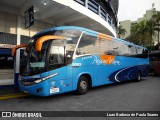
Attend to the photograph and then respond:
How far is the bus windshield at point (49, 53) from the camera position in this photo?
7.08 m

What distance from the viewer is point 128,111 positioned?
19.4 ft

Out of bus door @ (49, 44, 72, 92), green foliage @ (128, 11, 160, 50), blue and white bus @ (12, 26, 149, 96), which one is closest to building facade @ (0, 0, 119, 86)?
blue and white bus @ (12, 26, 149, 96)

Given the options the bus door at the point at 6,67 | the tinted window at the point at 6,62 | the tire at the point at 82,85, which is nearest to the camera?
the tire at the point at 82,85

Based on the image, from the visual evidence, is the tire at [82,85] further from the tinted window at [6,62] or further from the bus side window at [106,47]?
the tinted window at [6,62]

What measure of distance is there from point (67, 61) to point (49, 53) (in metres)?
0.95

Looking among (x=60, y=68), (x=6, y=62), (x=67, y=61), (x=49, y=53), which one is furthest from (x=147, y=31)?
(x=49, y=53)

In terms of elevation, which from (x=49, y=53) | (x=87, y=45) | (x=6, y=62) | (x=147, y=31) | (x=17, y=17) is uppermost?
(x=147, y=31)

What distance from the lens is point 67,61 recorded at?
25.5 ft

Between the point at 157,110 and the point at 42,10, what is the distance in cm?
1011

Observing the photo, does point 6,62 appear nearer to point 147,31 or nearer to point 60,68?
point 60,68

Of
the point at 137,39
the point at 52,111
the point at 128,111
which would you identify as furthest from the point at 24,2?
the point at 137,39

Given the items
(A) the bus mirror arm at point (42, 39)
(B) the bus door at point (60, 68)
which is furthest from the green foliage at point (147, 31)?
(A) the bus mirror arm at point (42, 39)

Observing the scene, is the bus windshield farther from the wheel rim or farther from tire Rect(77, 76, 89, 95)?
the wheel rim

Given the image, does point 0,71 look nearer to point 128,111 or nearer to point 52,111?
point 52,111
